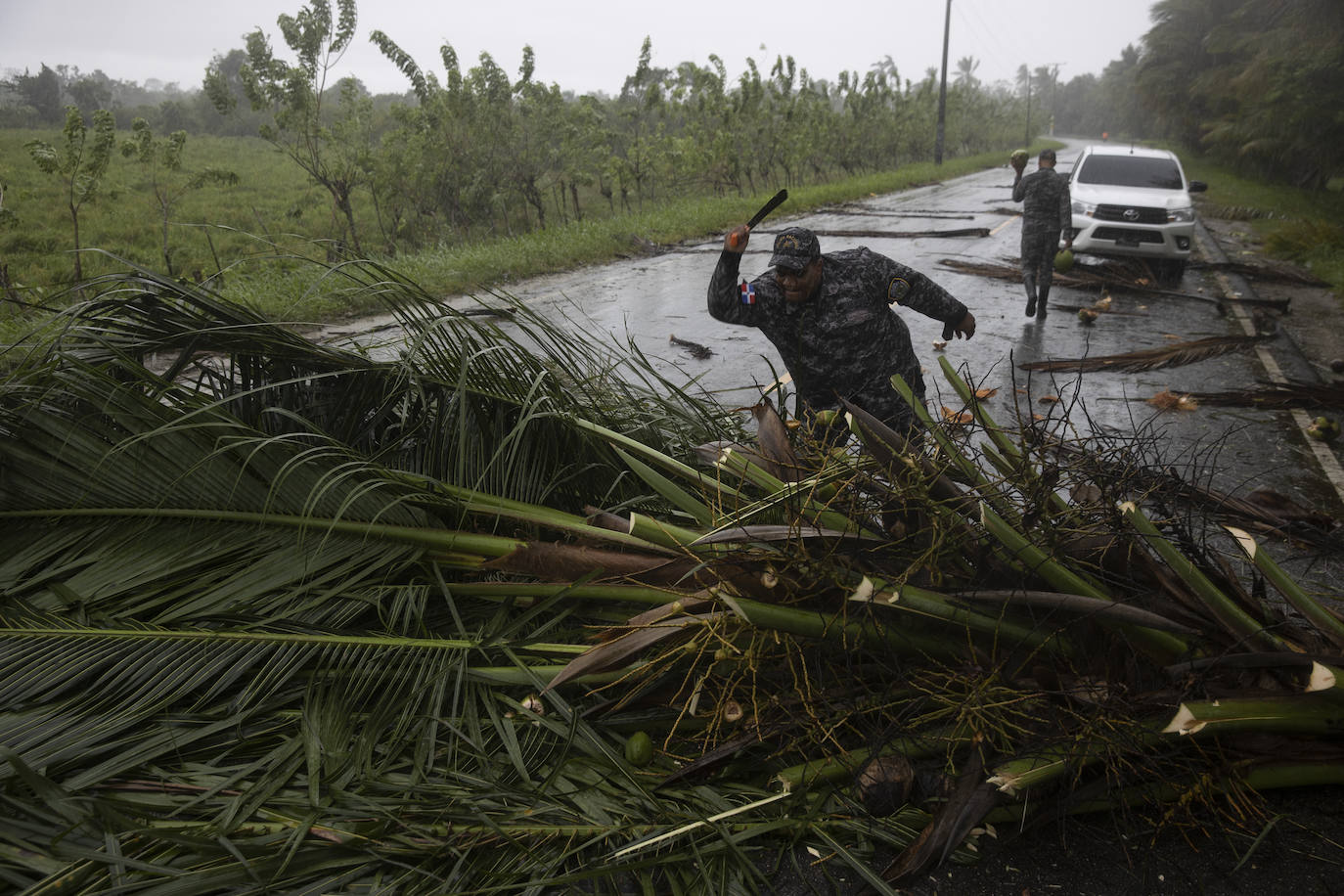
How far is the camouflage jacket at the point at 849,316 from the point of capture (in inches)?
155

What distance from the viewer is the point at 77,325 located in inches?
100.0

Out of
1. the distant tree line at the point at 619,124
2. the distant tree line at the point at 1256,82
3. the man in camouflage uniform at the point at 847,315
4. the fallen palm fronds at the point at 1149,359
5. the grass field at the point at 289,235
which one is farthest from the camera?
the distant tree line at the point at 1256,82

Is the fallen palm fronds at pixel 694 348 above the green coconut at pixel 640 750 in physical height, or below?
below

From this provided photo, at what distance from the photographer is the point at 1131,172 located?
1234 cm

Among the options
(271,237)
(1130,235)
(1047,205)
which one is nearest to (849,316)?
(271,237)

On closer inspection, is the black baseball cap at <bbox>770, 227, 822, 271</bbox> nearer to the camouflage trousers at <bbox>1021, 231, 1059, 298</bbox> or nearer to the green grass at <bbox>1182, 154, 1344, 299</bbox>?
the camouflage trousers at <bbox>1021, 231, 1059, 298</bbox>

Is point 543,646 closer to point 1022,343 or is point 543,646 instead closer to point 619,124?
point 1022,343

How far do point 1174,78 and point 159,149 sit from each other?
Result: 130 ft

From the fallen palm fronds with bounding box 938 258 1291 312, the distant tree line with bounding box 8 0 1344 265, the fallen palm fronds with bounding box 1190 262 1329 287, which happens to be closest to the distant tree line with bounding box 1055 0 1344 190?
the distant tree line with bounding box 8 0 1344 265

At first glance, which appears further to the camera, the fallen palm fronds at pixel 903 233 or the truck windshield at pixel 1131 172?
the fallen palm fronds at pixel 903 233

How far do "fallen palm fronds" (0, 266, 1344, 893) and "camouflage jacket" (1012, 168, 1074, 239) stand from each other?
282 inches

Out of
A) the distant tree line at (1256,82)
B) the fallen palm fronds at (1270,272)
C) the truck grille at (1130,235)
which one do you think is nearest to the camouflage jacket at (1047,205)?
the truck grille at (1130,235)

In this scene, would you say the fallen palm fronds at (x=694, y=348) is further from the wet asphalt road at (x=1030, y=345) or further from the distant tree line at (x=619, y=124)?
the distant tree line at (x=619, y=124)

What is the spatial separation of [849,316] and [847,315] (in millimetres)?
10
